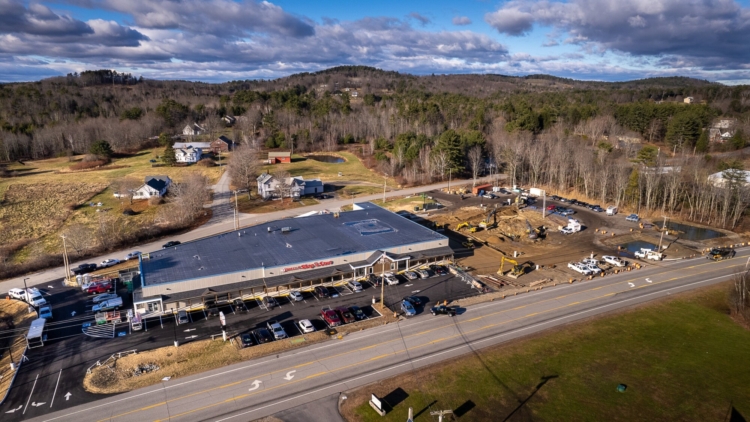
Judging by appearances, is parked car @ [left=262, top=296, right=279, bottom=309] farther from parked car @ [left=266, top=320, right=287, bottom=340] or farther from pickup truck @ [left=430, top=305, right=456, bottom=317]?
pickup truck @ [left=430, top=305, right=456, bottom=317]

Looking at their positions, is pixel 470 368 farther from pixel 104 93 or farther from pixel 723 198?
pixel 104 93

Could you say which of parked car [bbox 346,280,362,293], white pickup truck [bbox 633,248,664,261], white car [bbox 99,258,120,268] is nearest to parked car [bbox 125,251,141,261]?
white car [bbox 99,258,120,268]

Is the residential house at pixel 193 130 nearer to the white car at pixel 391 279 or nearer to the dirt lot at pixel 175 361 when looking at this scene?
the white car at pixel 391 279

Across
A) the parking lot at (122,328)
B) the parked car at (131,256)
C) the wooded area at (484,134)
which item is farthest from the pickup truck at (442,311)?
the wooded area at (484,134)

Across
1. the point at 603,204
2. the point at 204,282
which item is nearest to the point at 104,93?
the point at 204,282

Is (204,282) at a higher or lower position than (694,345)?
higher

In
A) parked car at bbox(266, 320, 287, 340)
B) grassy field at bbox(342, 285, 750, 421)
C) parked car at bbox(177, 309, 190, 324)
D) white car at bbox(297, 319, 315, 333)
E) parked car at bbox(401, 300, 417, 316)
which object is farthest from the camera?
parked car at bbox(401, 300, 417, 316)
